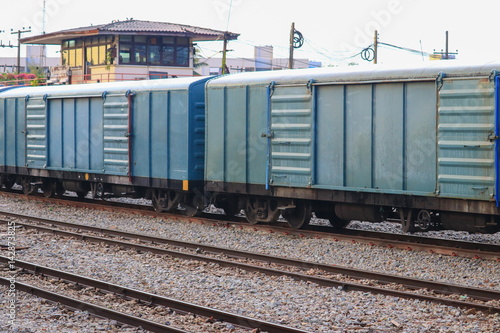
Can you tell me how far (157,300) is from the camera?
8.68 m

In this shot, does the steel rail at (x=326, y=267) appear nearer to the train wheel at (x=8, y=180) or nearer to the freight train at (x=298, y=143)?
the freight train at (x=298, y=143)

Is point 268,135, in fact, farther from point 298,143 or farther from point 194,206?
point 194,206

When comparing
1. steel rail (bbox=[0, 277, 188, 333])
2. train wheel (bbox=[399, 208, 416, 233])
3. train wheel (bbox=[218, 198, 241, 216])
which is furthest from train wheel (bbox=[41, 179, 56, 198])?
train wheel (bbox=[399, 208, 416, 233])

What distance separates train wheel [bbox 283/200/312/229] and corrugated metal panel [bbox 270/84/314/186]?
2.34 ft

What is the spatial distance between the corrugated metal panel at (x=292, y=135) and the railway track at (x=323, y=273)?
2324 millimetres

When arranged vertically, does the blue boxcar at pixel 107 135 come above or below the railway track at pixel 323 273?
above

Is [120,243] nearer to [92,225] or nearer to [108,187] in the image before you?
[92,225]

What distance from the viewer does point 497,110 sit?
10.6 m

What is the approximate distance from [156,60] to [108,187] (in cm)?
2782

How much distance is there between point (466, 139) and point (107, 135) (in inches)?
386

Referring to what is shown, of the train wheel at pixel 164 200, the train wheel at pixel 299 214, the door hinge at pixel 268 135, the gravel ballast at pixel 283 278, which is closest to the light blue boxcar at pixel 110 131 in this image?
the train wheel at pixel 164 200

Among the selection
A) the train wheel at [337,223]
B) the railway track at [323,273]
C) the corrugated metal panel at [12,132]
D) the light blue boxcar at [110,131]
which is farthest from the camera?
the corrugated metal panel at [12,132]

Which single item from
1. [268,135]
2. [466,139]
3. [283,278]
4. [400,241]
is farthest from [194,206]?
[466,139]

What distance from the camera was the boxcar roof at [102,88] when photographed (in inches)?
638
